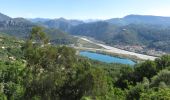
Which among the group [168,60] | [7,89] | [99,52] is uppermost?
[168,60]

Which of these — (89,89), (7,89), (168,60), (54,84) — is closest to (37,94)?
(54,84)

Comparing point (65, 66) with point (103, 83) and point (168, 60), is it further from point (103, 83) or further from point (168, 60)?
point (168, 60)

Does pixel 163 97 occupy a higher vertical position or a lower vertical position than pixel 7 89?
higher

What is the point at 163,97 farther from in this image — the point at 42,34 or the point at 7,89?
the point at 7,89

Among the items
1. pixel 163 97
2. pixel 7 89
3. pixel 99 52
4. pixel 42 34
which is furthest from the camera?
pixel 99 52

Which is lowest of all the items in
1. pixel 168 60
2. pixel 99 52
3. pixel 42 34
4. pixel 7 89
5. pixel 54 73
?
pixel 99 52

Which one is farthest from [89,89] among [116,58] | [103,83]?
[116,58]

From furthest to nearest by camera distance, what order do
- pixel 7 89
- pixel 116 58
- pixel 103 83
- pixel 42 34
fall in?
pixel 116 58
pixel 7 89
pixel 42 34
pixel 103 83

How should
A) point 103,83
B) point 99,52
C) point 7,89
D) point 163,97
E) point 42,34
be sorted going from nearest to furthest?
point 163,97
point 103,83
point 42,34
point 7,89
point 99,52

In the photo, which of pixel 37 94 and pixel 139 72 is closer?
pixel 37 94
